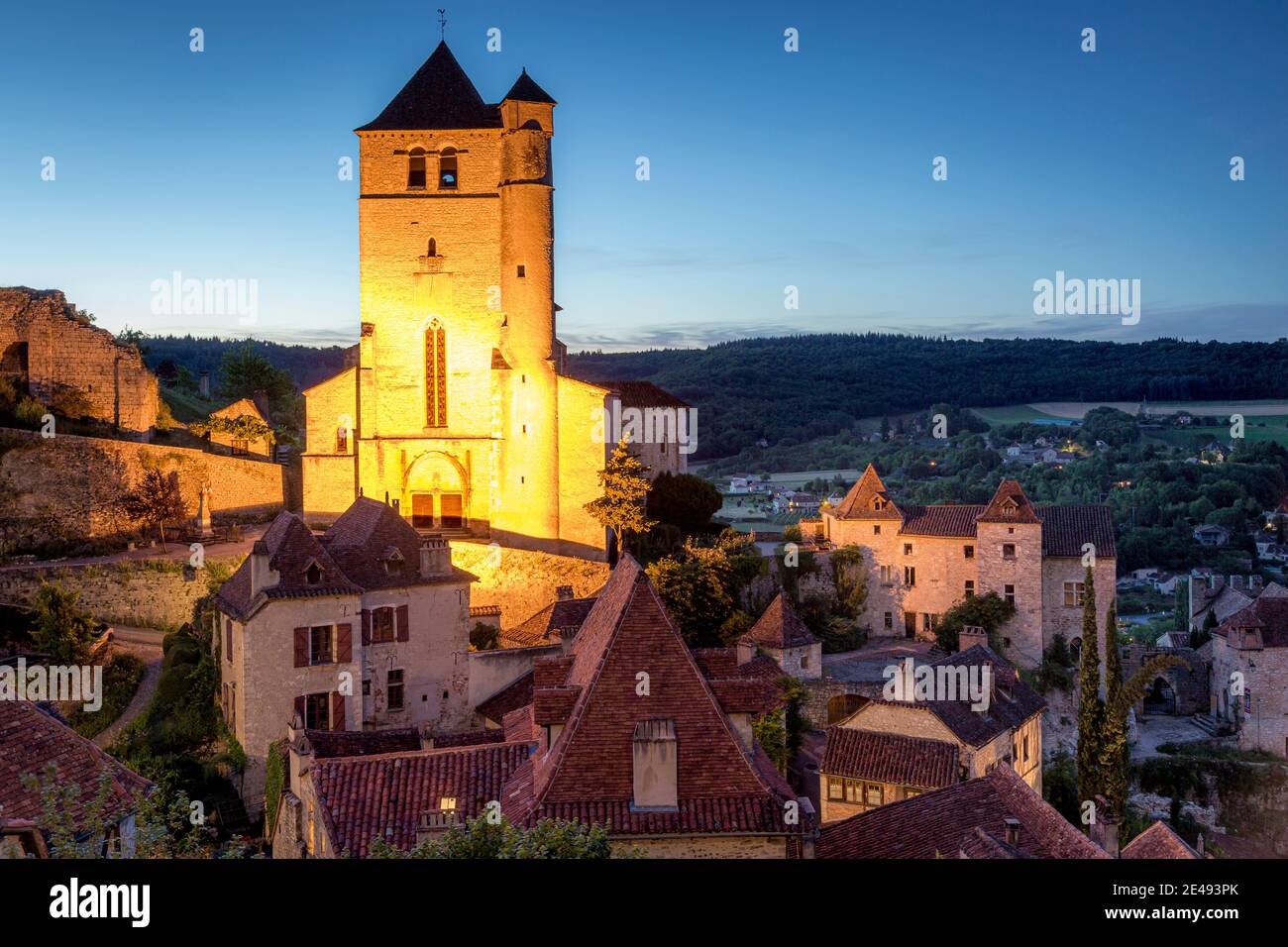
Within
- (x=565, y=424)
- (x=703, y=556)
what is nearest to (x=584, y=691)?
(x=703, y=556)

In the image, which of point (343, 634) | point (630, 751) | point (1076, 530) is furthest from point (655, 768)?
point (1076, 530)

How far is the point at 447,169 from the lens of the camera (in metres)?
37.3

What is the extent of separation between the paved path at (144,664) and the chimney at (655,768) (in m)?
15.2

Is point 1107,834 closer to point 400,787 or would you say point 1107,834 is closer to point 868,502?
point 400,787

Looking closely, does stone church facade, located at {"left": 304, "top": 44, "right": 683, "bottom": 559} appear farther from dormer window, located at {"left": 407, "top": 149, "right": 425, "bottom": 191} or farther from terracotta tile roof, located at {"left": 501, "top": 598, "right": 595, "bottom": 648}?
terracotta tile roof, located at {"left": 501, "top": 598, "right": 595, "bottom": 648}

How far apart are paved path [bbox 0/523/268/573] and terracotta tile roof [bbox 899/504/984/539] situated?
67.0 feet

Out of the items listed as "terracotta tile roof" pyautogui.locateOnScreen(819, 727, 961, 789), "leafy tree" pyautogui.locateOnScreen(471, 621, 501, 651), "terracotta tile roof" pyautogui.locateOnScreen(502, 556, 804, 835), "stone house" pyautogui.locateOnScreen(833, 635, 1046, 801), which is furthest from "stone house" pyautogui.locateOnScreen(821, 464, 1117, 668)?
"terracotta tile roof" pyautogui.locateOnScreen(502, 556, 804, 835)

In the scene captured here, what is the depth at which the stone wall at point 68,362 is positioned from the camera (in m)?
39.5

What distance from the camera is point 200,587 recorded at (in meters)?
30.8

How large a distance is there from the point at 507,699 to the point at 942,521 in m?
19.1

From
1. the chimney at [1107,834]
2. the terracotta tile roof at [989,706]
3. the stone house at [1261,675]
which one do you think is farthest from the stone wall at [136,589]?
the stone house at [1261,675]

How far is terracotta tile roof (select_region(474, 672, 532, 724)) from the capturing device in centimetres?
2564

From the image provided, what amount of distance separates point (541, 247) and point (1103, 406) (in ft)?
106
